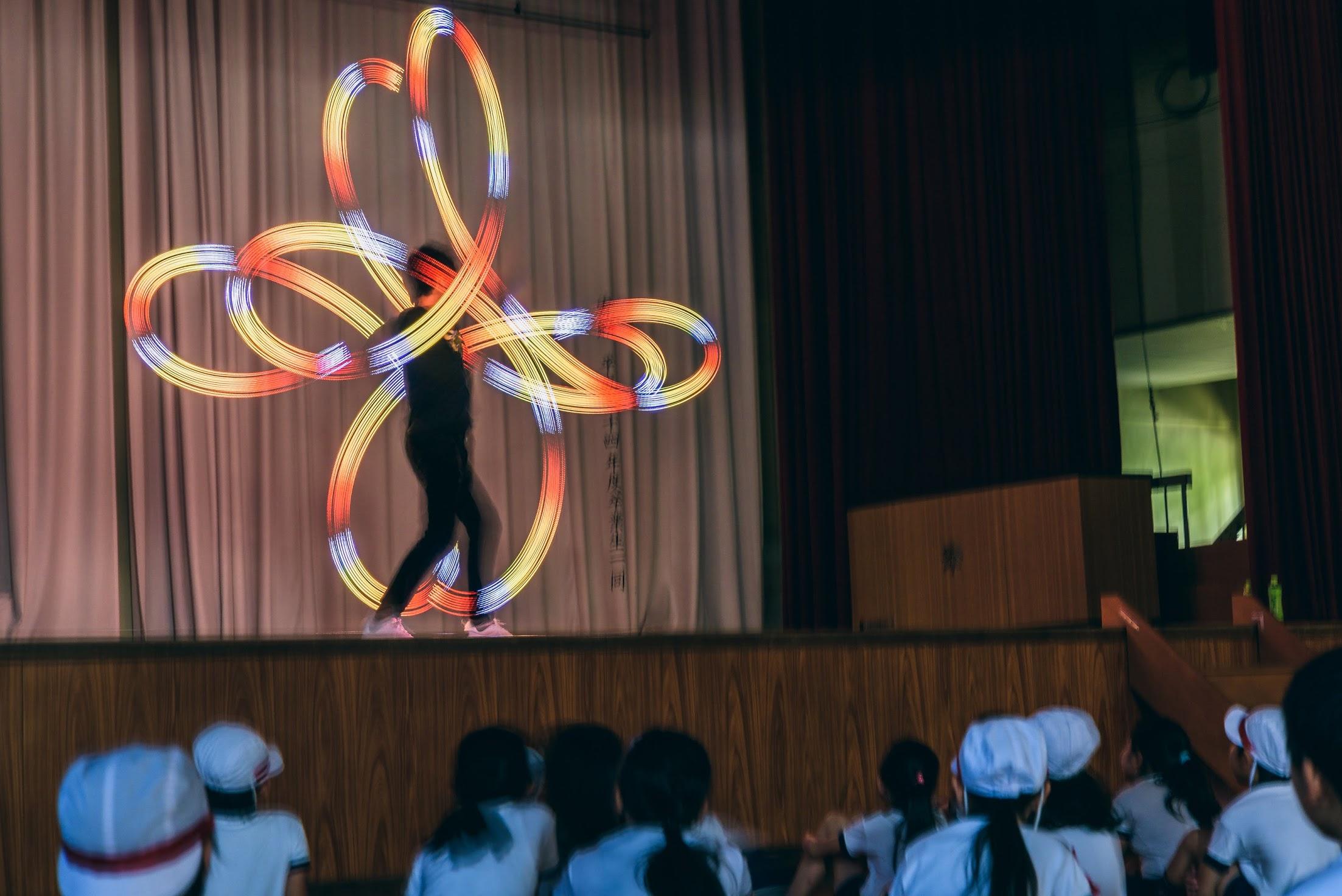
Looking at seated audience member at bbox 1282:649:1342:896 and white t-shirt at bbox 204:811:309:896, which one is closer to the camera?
seated audience member at bbox 1282:649:1342:896

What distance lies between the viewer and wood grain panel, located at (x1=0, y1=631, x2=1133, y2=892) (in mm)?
3871

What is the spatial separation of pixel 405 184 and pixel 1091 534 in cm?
441

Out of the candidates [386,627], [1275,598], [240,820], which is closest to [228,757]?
[240,820]

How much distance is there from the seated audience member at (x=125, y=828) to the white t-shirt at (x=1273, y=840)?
1909mm

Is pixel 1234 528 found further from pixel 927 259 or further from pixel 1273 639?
pixel 1273 639

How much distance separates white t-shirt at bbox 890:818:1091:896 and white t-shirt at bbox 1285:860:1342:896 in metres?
0.98

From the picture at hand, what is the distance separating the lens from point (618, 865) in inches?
94.0

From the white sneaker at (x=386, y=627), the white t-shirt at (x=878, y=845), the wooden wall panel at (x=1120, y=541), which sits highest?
the wooden wall panel at (x=1120, y=541)

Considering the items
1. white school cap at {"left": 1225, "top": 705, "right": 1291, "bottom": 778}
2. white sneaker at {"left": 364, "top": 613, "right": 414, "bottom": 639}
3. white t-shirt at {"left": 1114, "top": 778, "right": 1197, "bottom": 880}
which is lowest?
white t-shirt at {"left": 1114, "top": 778, "right": 1197, "bottom": 880}

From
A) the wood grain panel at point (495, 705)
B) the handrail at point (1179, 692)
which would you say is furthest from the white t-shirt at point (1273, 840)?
the handrail at point (1179, 692)

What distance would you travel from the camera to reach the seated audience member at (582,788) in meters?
2.74

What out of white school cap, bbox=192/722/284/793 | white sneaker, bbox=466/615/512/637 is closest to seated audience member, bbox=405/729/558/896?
white school cap, bbox=192/722/284/793

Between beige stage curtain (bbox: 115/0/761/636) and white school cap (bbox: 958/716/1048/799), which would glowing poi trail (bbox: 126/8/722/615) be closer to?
beige stage curtain (bbox: 115/0/761/636)

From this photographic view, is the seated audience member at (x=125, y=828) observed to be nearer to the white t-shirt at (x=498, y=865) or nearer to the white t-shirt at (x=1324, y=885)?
the white t-shirt at (x=498, y=865)
